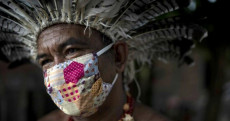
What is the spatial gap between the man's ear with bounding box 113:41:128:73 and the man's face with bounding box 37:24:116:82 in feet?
0.69

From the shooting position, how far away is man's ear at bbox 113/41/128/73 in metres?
3.17

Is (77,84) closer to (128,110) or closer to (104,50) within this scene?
(104,50)

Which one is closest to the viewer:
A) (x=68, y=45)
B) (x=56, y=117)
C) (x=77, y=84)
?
(x=77, y=84)

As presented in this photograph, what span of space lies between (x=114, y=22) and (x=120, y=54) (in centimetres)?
37

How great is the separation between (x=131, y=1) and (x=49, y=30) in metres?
0.85

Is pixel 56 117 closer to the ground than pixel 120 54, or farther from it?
closer to the ground

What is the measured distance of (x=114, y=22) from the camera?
9.93 ft

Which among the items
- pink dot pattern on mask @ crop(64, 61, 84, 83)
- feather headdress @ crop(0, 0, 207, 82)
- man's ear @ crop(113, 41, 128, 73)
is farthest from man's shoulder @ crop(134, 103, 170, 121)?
pink dot pattern on mask @ crop(64, 61, 84, 83)

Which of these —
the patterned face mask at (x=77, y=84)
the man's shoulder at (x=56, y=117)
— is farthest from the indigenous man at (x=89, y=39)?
the man's shoulder at (x=56, y=117)

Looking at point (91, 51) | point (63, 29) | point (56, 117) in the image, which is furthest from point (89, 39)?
point (56, 117)

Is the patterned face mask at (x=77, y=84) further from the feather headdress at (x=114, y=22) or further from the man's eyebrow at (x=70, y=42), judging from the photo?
the feather headdress at (x=114, y=22)

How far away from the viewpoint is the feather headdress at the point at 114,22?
9.21 feet

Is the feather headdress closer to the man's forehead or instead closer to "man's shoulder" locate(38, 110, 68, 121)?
the man's forehead

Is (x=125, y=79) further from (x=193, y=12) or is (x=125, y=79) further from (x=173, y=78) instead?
(x=173, y=78)
